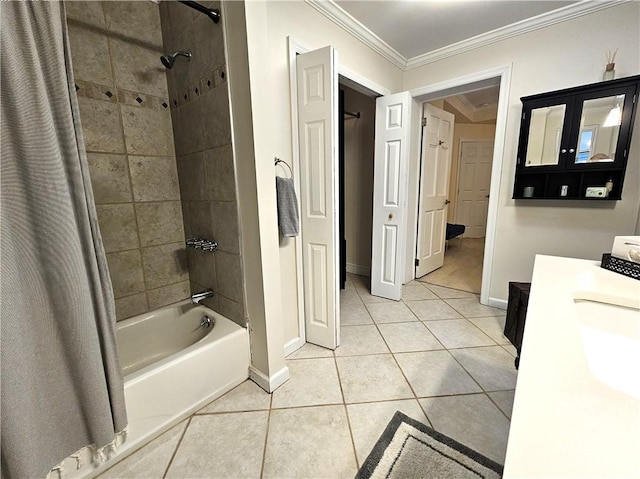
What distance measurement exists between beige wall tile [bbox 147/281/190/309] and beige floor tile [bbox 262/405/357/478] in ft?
3.73

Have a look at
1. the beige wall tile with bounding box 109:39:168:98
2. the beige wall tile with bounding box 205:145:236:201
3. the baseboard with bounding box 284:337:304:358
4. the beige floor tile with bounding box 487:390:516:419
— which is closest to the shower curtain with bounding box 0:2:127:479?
the beige wall tile with bounding box 205:145:236:201

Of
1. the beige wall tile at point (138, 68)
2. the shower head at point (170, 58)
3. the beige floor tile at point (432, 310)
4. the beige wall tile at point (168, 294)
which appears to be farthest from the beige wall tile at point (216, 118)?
the beige floor tile at point (432, 310)

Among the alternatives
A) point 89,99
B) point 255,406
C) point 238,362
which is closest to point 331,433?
point 255,406

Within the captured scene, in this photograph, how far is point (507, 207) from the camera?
2340 millimetres

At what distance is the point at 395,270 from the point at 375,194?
0.80 metres

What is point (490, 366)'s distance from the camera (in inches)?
66.9

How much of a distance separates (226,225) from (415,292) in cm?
222

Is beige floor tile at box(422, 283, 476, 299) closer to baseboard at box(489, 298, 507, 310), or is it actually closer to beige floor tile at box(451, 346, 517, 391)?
baseboard at box(489, 298, 507, 310)

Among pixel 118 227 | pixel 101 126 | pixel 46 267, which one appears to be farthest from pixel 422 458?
pixel 101 126

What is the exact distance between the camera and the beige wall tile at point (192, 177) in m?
1.63

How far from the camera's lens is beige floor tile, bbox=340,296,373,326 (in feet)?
7.58

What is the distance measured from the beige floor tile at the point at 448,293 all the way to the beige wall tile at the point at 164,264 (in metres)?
2.49

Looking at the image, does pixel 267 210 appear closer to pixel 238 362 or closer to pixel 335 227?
pixel 335 227

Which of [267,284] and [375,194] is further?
[375,194]
